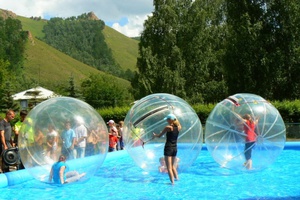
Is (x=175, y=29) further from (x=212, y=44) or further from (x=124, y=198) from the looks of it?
(x=124, y=198)

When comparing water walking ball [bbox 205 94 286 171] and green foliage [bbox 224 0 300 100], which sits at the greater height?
green foliage [bbox 224 0 300 100]

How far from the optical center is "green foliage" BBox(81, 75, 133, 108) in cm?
5855

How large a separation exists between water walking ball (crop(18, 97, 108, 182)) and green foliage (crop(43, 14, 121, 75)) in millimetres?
133513

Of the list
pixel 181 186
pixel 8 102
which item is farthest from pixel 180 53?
pixel 181 186

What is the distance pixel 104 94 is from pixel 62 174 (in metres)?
53.5

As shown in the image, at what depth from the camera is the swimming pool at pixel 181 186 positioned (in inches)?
312

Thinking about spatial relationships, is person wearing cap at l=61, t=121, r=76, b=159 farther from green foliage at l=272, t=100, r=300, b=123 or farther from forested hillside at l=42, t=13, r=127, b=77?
forested hillside at l=42, t=13, r=127, b=77

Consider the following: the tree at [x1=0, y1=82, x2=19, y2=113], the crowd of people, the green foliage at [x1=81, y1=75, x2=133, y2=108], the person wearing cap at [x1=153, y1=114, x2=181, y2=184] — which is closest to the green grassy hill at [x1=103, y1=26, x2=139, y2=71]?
the green foliage at [x1=81, y1=75, x2=133, y2=108]

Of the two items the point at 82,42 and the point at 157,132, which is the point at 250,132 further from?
the point at 82,42

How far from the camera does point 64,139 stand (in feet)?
25.5

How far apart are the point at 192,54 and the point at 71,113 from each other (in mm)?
28201

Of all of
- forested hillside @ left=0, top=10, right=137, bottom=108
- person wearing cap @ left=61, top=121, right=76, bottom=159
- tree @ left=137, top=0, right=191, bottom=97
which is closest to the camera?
person wearing cap @ left=61, top=121, right=76, bottom=159

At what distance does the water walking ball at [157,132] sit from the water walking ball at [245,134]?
548 millimetres

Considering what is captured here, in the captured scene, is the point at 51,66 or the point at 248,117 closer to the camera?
the point at 248,117
